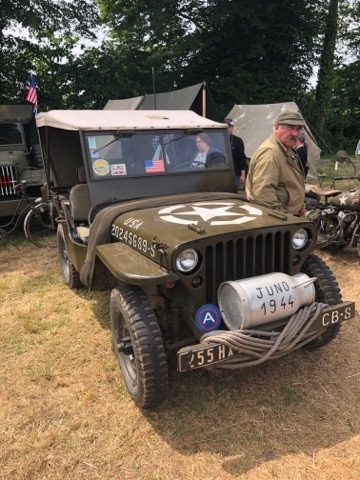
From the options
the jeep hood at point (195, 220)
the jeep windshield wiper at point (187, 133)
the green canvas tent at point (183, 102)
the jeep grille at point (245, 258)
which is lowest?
the jeep grille at point (245, 258)

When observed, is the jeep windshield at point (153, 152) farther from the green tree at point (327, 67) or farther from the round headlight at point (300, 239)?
the green tree at point (327, 67)

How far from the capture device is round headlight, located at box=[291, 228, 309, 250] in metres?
2.81

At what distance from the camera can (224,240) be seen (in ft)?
8.49

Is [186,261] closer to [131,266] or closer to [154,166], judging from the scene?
[131,266]

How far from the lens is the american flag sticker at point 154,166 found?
3730 mm

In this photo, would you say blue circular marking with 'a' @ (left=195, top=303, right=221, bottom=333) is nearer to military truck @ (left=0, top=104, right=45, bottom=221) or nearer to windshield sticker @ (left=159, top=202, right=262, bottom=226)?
windshield sticker @ (left=159, top=202, right=262, bottom=226)

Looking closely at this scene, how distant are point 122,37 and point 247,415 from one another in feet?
60.0

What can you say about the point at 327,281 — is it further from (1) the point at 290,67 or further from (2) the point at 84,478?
(1) the point at 290,67

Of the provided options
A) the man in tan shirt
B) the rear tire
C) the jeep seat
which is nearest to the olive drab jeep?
the man in tan shirt

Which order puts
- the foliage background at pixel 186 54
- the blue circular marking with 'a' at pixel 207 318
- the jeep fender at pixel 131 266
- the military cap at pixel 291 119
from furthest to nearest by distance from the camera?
the foliage background at pixel 186 54 → the military cap at pixel 291 119 → the blue circular marking with 'a' at pixel 207 318 → the jeep fender at pixel 131 266

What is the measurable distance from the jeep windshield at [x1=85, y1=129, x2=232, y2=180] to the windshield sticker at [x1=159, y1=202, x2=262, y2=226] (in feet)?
1.99

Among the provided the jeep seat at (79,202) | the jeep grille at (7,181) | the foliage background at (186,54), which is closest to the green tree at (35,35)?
the foliage background at (186,54)

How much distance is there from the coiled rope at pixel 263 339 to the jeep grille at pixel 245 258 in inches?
13.4

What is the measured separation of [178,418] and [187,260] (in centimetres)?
101
